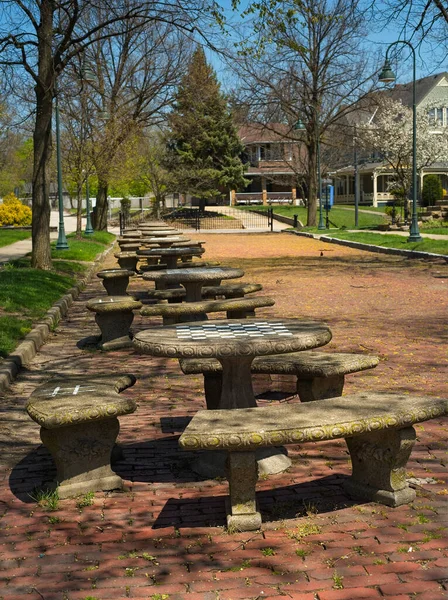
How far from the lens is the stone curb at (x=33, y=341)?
8.17m

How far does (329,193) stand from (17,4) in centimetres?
3758

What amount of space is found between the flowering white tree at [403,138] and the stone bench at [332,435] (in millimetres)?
38741

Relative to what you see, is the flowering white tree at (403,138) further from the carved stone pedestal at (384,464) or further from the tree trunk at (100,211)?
the carved stone pedestal at (384,464)

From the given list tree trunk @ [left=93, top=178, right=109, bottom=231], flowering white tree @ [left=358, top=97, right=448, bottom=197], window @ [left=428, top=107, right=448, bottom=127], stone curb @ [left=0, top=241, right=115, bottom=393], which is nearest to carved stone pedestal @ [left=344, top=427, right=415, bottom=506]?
stone curb @ [left=0, top=241, right=115, bottom=393]

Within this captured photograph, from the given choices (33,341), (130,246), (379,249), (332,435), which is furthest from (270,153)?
(332,435)

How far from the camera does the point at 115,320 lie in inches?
402

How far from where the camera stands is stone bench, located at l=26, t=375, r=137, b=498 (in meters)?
4.89

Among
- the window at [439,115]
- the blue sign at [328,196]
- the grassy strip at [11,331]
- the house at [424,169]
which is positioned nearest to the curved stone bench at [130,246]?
the grassy strip at [11,331]

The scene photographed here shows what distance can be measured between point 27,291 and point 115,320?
165 inches

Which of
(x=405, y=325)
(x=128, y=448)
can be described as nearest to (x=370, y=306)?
(x=405, y=325)

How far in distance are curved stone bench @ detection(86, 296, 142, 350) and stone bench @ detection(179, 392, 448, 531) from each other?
543 cm

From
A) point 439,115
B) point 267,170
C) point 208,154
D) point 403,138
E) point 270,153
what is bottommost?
point 267,170

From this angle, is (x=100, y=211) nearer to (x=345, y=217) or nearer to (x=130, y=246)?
(x=345, y=217)

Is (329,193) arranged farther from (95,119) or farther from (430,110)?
(95,119)
